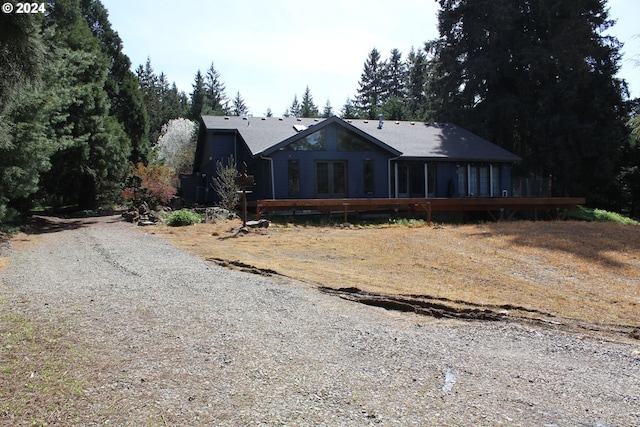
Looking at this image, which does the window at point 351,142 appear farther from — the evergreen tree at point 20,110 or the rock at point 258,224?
the evergreen tree at point 20,110

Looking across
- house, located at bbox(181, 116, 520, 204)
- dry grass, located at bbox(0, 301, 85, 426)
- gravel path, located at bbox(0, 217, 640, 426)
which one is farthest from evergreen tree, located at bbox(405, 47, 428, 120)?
dry grass, located at bbox(0, 301, 85, 426)

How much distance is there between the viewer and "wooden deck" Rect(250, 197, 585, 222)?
1695 cm

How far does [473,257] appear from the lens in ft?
33.6

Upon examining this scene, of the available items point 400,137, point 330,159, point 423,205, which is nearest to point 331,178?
point 330,159

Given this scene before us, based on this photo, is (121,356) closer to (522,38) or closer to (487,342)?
(487,342)

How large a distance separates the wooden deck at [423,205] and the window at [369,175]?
1440 millimetres

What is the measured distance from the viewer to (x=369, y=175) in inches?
810

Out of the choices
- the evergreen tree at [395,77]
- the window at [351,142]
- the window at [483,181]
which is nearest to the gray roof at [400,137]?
the window at [351,142]

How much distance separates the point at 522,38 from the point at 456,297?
90.4ft

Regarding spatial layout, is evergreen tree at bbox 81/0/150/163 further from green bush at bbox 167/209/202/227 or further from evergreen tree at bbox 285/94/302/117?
evergreen tree at bbox 285/94/302/117

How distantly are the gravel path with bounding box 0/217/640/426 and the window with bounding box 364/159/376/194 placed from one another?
549 inches

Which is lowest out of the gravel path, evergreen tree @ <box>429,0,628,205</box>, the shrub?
the gravel path

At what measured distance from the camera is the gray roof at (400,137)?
21406 millimetres

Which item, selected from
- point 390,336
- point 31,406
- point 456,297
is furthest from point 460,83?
point 31,406
